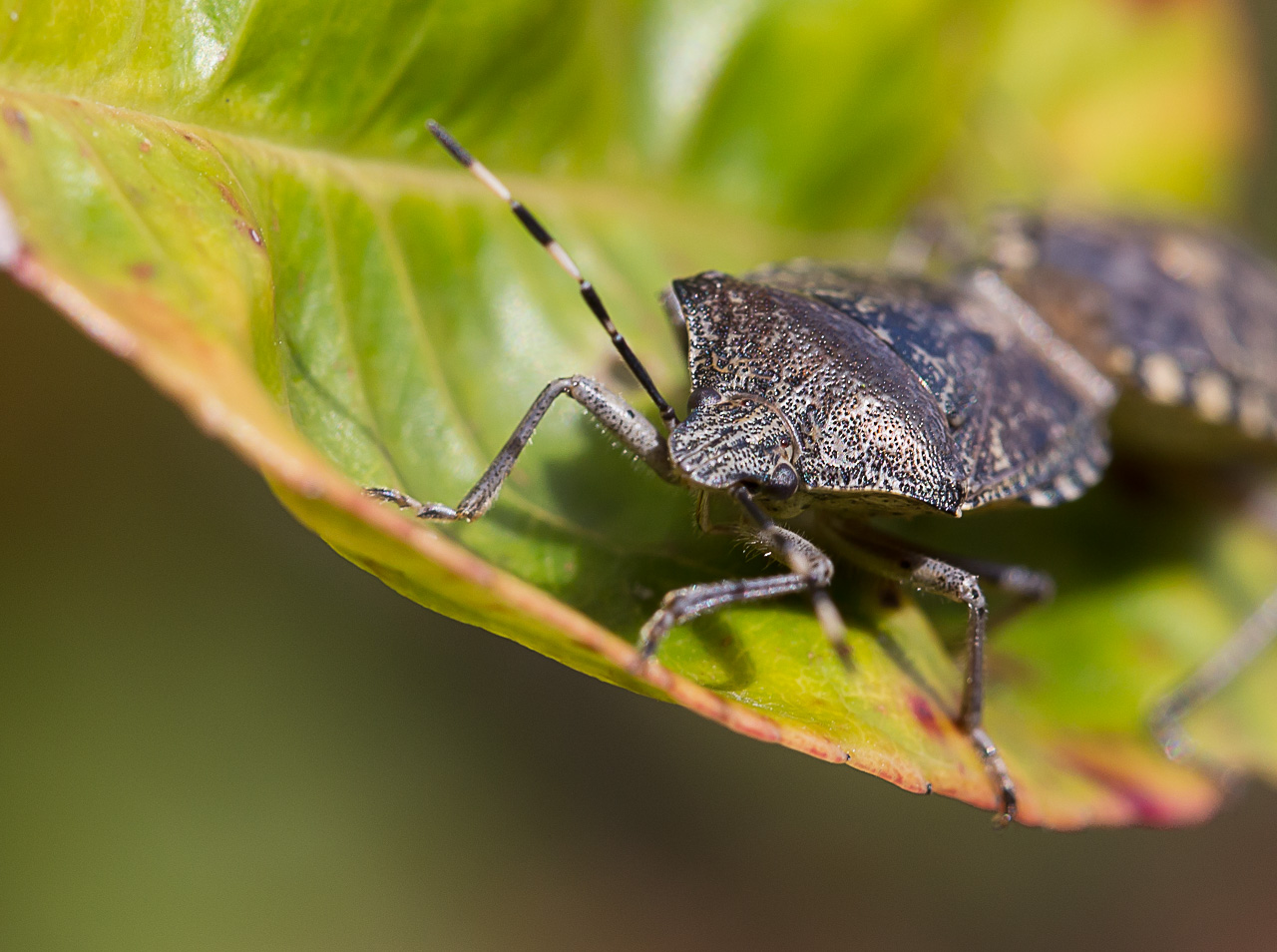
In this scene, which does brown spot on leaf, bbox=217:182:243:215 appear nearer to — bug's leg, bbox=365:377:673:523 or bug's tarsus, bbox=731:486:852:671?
bug's leg, bbox=365:377:673:523

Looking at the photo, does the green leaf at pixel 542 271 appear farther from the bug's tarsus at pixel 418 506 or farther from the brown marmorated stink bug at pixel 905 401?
the brown marmorated stink bug at pixel 905 401

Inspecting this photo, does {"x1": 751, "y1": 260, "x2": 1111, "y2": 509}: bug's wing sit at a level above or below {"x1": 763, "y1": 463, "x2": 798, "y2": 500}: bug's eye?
below

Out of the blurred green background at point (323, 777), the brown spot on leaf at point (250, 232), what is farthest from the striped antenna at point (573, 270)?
the blurred green background at point (323, 777)

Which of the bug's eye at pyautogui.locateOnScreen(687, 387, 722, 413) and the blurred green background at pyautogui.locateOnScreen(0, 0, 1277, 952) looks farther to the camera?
the blurred green background at pyautogui.locateOnScreen(0, 0, 1277, 952)

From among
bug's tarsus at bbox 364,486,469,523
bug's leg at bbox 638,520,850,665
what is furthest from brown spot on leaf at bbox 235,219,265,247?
bug's leg at bbox 638,520,850,665

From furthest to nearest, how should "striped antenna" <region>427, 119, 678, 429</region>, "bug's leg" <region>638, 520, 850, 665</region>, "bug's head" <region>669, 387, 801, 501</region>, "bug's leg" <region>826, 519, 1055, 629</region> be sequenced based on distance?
1. "bug's leg" <region>826, 519, 1055, 629</region>
2. "striped antenna" <region>427, 119, 678, 429</region>
3. "bug's head" <region>669, 387, 801, 501</region>
4. "bug's leg" <region>638, 520, 850, 665</region>

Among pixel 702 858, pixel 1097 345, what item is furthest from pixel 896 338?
pixel 702 858

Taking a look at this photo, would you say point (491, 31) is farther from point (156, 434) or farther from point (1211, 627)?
point (1211, 627)
